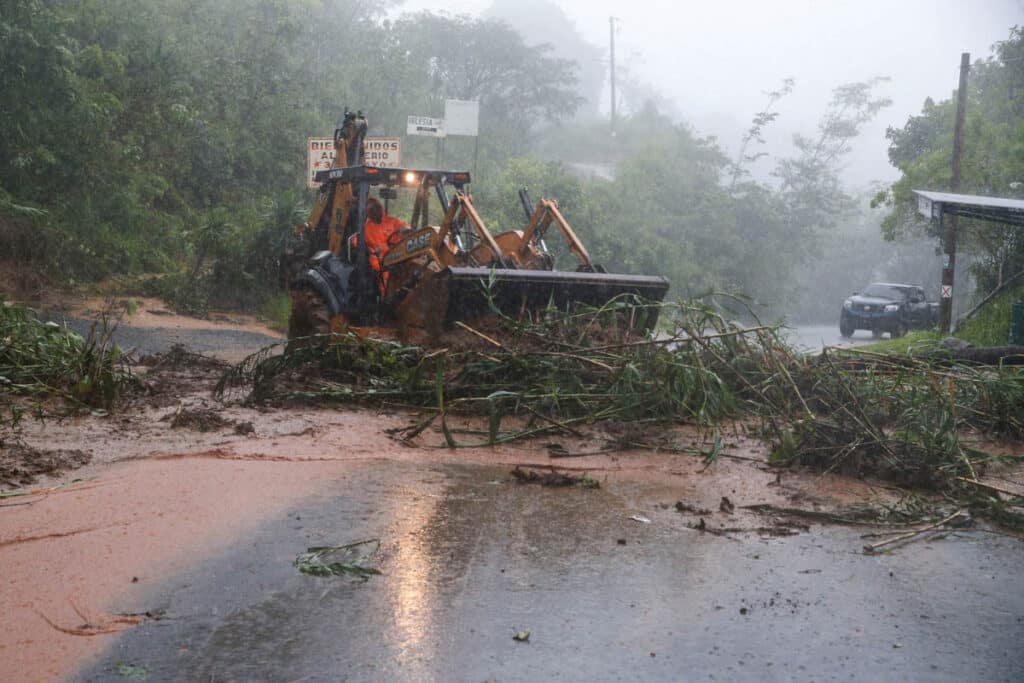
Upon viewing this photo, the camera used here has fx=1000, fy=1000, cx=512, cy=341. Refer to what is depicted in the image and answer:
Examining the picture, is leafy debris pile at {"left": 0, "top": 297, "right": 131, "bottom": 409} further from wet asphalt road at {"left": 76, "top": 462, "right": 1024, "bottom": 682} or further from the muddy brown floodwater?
wet asphalt road at {"left": 76, "top": 462, "right": 1024, "bottom": 682}

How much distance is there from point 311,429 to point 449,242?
12.8 ft

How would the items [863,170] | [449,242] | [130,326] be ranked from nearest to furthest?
[449,242] < [130,326] < [863,170]

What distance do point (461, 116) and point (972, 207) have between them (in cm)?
1420

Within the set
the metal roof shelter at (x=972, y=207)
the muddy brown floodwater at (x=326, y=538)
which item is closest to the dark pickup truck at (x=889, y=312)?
the metal roof shelter at (x=972, y=207)

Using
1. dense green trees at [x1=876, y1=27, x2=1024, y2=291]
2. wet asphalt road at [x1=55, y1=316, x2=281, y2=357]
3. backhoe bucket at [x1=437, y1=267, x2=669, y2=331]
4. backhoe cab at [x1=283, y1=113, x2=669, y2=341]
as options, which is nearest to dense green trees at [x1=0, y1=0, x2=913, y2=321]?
wet asphalt road at [x1=55, y1=316, x2=281, y2=357]

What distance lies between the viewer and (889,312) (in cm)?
2978

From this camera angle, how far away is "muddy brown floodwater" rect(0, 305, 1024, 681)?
12.4 ft

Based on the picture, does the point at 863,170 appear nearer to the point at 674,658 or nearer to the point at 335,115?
the point at 335,115

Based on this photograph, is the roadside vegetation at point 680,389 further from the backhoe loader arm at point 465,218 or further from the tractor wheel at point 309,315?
the tractor wheel at point 309,315

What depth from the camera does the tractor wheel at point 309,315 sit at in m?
12.1

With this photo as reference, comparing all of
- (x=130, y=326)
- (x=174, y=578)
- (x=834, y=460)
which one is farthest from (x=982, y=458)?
(x=130, y=326)

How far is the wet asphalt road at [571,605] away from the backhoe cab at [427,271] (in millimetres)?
4322

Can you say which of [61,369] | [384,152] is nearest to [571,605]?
[61,369]

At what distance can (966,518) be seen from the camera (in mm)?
6031
